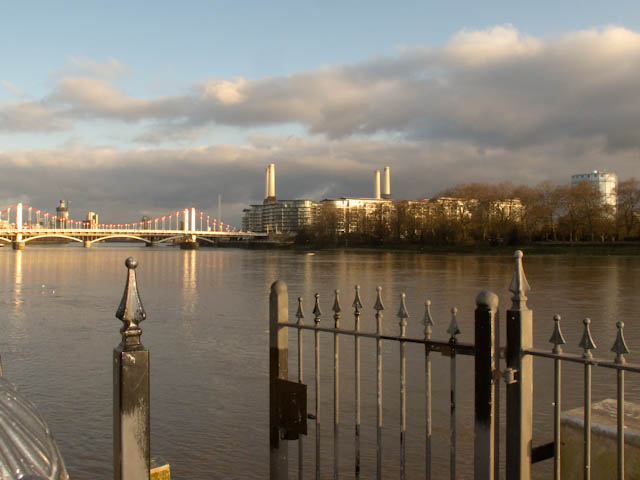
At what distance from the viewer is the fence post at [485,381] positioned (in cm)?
343

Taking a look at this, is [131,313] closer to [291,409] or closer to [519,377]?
[291,409]

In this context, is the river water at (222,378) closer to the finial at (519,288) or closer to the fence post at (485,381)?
the fence post at (485,381)

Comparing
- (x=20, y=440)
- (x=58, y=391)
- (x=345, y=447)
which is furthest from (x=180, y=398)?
(x=20, y=440)

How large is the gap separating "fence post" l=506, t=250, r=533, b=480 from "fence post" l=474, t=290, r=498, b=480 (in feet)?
0.34

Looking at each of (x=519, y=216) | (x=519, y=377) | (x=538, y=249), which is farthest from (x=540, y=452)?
(x=519, y=216)

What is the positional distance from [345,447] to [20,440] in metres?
4.58

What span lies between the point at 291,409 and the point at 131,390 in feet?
4.71

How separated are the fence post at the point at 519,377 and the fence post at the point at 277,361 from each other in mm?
1806

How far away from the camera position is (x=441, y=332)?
538 inches

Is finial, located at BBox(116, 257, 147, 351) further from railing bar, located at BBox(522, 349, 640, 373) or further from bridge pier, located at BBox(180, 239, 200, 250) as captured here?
bridge pier, located at BBox(180, 239, 200, 250)

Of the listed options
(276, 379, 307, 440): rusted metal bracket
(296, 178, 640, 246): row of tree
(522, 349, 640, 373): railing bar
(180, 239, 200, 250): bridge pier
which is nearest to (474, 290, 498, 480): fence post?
(522, 349, 640, 373): railing bar

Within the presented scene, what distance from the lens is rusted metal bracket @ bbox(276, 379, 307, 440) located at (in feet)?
14.6

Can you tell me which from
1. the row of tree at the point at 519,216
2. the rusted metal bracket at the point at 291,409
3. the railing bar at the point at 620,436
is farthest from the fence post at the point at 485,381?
the row of tree at the point at 519,216

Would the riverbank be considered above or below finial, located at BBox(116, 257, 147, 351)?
below
